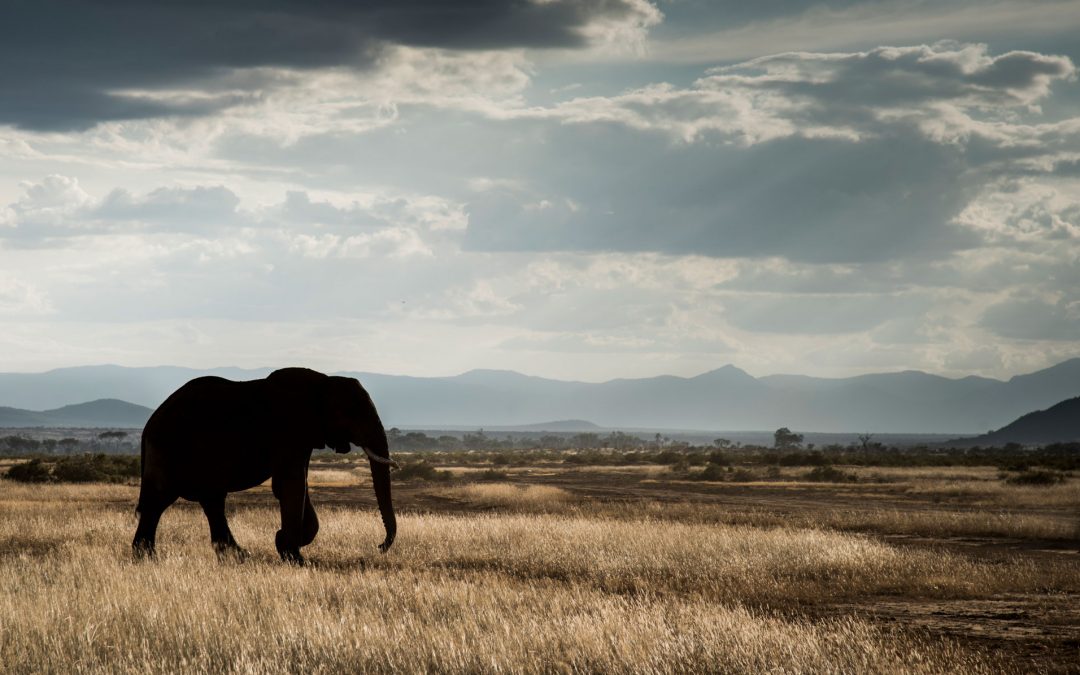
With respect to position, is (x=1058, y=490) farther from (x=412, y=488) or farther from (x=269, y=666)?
(x=269, y=666)

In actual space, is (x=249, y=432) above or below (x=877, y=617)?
above

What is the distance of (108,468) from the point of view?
56.5 metres

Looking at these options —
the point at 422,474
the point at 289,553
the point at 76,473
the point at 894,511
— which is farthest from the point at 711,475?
the point at 289,553

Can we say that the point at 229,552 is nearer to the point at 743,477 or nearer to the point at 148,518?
the point at 148,518

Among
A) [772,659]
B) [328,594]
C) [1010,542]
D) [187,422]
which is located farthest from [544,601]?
[1010,542]

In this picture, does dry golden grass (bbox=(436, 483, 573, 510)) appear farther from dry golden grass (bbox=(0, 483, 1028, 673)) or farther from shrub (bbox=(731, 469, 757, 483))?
shrub (bbox=(731, 469, 757, 483))

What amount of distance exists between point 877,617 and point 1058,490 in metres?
36.8

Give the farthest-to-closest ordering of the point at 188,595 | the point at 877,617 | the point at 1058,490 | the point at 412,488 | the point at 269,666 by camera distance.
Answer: the point at 412,488
the point at 1058,490
the point at 877,617
the point at 188,595
the point at 269,666

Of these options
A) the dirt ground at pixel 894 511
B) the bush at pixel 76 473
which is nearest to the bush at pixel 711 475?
the dirt ground at pixel 894 511

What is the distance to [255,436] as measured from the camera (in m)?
17.8

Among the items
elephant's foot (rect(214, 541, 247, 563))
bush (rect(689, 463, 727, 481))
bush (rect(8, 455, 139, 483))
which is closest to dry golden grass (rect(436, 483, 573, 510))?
bush (rect(8, 455, 139, 483))

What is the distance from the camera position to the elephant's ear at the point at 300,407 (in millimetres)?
17375

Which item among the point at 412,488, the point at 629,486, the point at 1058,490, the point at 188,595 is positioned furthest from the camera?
the point at 629,486

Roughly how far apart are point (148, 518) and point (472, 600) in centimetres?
745
